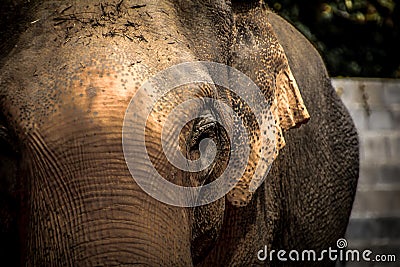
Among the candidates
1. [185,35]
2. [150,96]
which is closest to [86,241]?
[150,96]

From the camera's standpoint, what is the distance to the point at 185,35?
6.27 ft

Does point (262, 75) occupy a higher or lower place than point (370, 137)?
higher

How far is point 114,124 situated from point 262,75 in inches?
27.8

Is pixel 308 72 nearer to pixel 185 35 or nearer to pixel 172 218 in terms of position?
pixel 185 35

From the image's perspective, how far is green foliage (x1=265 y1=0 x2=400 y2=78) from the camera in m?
5.00

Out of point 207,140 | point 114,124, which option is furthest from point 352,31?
point 114,124

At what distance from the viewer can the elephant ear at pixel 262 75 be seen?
2.10 m

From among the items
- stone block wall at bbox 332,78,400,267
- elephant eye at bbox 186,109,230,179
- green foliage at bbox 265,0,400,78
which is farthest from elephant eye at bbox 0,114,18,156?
green foliage at bbox 265,0,400,78

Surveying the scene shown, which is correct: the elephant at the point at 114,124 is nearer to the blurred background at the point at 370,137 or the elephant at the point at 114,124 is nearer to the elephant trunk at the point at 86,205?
the elephant trunk at the point at 86,205

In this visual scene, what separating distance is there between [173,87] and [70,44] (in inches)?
8.6

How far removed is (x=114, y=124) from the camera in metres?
1.53

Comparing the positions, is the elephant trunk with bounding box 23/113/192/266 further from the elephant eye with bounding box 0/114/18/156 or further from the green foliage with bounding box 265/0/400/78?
the green foliage with bounding box 265/0/400/78

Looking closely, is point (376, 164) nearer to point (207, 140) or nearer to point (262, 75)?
point (262, 75)

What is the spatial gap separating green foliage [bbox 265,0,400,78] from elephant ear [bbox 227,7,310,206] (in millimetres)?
2737
